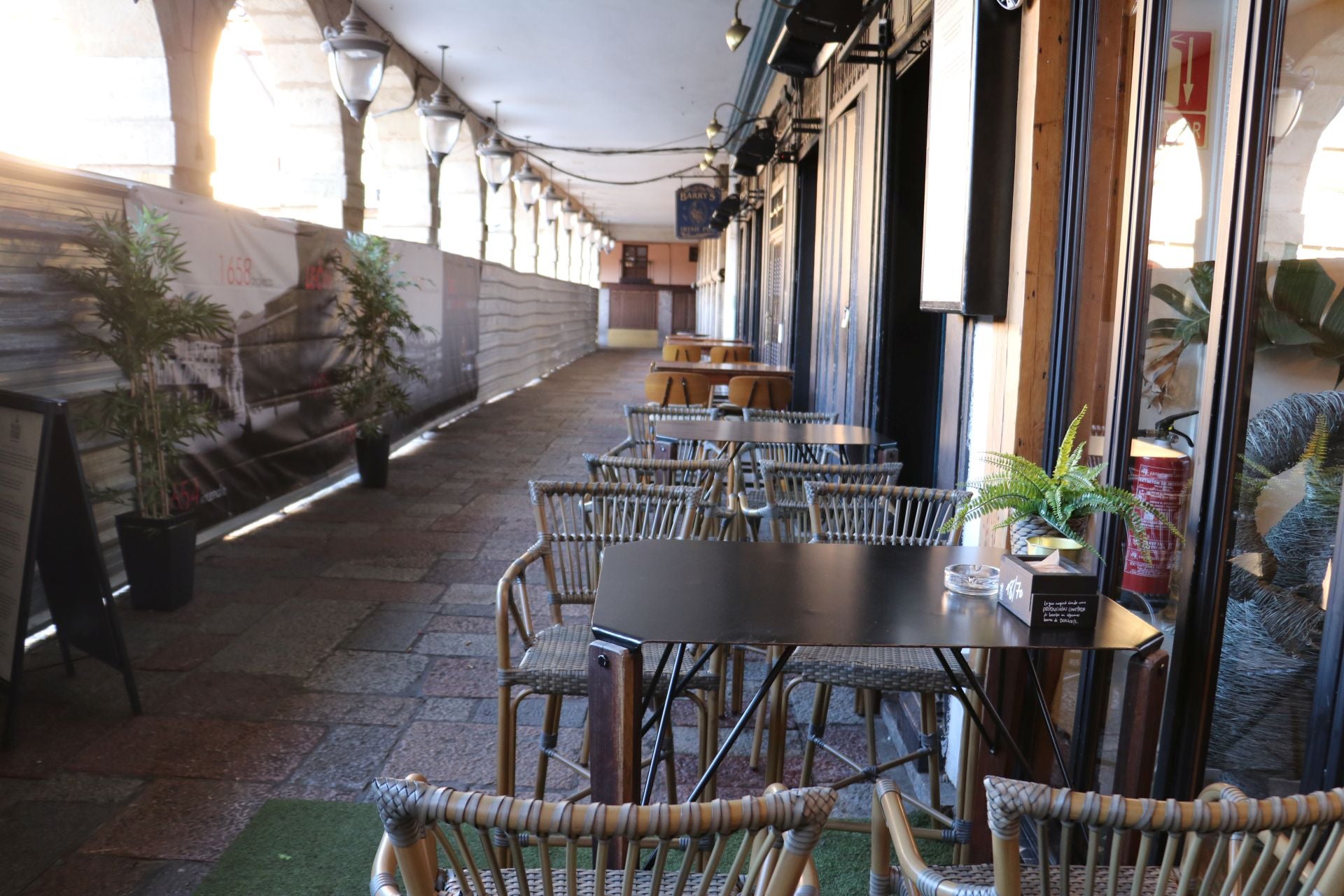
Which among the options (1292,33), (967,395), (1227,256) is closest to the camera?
(1292,33)

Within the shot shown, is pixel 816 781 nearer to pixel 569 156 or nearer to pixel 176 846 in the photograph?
pixel 176 846

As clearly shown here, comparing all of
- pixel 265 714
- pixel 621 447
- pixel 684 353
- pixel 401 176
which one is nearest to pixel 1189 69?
pixel 621 447

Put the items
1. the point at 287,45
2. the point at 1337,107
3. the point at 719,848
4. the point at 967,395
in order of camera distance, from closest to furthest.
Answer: the point at 719,848, the point at 1337,107, the point at 967,395, the point at 287,45

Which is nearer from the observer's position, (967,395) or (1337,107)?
(1337,107)

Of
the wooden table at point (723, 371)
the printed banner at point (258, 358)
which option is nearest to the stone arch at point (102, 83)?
the printed banner at point (258, 358)

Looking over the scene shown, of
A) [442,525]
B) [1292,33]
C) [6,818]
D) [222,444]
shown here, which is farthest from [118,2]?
[1292,33]

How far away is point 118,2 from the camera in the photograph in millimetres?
5305

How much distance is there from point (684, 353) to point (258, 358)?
5923 mm

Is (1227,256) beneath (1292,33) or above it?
beneath

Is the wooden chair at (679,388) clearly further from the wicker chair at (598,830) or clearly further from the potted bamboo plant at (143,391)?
the wicker chair at (598,830)

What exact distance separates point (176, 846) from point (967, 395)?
7.62ft

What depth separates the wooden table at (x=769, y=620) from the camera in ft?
5.35

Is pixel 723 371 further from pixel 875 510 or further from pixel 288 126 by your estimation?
pixel 875 510

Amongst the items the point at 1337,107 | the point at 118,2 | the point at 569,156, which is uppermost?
the point at 569,156
